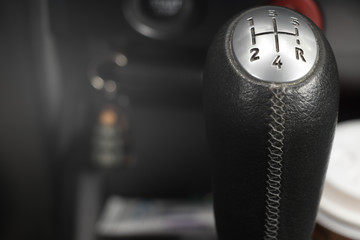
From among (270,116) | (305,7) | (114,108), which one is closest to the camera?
(270,116)

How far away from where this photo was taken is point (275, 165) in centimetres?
36

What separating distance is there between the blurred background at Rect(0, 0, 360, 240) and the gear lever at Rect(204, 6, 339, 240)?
18cm

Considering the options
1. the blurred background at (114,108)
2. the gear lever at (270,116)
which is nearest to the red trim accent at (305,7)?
the blurred background at (114,108)

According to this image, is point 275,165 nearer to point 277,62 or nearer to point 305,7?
point 277,62

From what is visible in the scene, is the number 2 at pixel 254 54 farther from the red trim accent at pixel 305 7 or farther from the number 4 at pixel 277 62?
the red trim accent at pixel 305 7

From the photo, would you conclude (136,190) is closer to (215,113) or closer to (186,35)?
(186,35)

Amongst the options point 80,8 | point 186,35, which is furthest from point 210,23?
point 80,8

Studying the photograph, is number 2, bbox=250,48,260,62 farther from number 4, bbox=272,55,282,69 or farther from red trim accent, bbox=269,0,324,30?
red trim accent, bbox=269,0,324,30

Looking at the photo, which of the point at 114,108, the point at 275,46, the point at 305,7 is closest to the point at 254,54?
the point at 275,46

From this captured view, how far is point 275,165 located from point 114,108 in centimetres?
34

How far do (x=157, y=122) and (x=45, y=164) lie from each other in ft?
0.57

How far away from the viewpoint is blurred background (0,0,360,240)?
0.58 metres

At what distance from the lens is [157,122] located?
0.69m

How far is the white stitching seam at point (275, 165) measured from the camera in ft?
1.11
